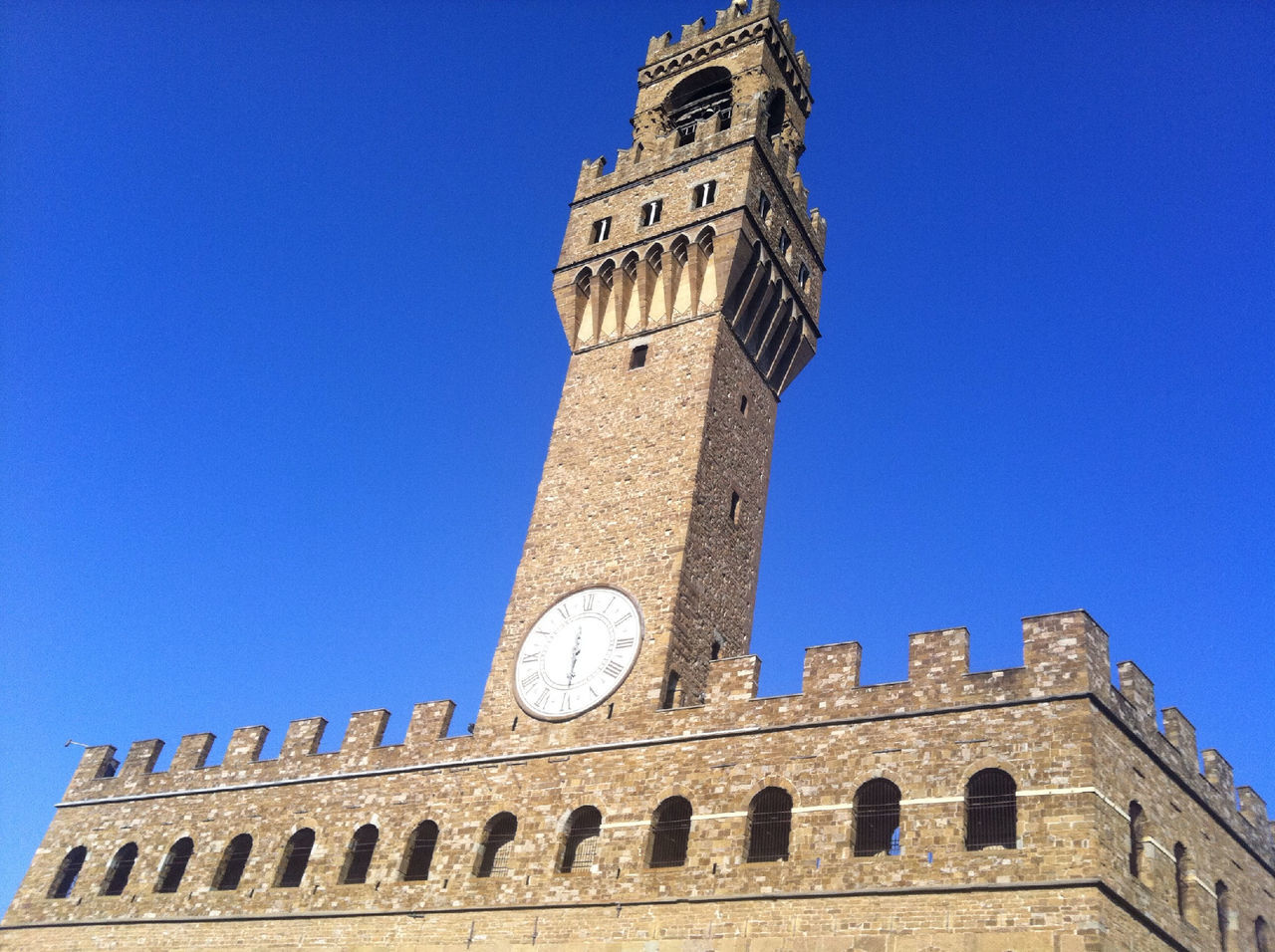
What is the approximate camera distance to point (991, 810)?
63.7 ft

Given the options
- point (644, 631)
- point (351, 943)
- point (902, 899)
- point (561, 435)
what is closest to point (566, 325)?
point (561, 435)

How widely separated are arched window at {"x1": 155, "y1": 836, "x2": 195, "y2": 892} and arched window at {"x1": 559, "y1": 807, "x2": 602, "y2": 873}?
947cm

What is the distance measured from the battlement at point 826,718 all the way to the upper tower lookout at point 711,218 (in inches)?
421

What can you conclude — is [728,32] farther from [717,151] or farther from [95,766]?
[95,766]

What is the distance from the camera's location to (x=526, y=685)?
25516 millimetres

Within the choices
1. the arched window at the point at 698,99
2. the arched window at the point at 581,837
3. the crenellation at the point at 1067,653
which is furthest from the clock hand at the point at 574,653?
the arched window at the point at 698,99

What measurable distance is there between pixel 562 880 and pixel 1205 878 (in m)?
11.2

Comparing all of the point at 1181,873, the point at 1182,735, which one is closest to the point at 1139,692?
the point at 1182,735

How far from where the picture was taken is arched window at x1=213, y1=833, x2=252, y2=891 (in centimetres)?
2641

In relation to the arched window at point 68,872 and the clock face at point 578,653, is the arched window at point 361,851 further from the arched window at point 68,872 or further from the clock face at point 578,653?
the arched window at point 68,872

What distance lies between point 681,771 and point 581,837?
247 cm

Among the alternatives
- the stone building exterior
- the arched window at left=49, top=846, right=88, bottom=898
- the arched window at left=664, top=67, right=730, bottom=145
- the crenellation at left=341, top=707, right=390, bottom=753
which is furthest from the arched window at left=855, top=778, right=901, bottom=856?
the arched window at left=664, top=67, right=730, bottom=145

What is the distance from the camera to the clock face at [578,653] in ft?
80.9

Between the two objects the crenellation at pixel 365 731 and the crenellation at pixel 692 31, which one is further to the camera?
the crenellation at pixel 692 31
